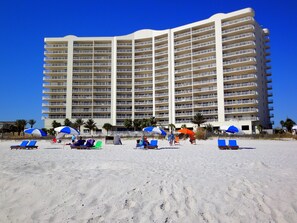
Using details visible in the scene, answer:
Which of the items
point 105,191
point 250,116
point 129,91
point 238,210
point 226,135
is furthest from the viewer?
point 129,91

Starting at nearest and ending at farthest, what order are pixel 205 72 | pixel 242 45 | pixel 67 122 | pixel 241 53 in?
pixel 242 45, pixel 241 53, pixel 205 72, pixel 67 122

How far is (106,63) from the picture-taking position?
82438 mm

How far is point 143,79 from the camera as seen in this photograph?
80938mm

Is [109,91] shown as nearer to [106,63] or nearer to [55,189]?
[106,63]

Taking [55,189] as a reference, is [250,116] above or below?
above

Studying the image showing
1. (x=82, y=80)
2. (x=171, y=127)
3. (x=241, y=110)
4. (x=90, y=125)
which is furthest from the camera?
(x=82, y=80)

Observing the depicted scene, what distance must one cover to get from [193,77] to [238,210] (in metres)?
68.6

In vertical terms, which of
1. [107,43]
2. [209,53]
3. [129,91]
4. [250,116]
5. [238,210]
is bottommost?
[238,210]

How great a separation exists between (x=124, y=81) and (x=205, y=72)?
2596 centimetres

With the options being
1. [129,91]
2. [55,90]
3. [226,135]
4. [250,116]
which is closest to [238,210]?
→ [226,135]

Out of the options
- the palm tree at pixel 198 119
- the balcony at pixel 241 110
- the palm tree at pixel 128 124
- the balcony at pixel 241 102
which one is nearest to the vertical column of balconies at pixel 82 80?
the palm tree at pixel 128 124

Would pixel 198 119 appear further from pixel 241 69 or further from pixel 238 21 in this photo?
pixel 238 21

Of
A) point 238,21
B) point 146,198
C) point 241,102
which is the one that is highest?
point 238,21

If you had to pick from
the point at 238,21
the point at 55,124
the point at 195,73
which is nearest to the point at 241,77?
the point at 195,73
